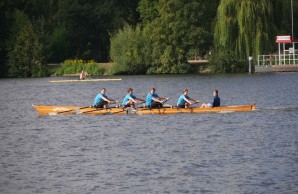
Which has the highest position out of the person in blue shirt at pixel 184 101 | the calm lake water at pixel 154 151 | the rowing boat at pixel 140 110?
the person in blue shirt at pixel 184 101

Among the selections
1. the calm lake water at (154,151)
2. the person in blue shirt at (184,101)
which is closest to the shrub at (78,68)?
the calm lake water at (154,151)

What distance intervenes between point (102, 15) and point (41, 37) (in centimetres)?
1084

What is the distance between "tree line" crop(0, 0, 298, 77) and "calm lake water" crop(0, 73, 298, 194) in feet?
82.2

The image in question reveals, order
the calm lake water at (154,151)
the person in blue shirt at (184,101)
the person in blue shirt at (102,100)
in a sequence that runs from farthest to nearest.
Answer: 1. the person in blue shirt at (102,100)
2. the person in blue shirt at (184,101)
3. the calm lake water at (154,151)

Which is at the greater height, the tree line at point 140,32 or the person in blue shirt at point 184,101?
the tree line at point 140,32

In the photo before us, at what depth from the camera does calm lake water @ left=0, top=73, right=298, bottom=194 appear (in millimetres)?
27406

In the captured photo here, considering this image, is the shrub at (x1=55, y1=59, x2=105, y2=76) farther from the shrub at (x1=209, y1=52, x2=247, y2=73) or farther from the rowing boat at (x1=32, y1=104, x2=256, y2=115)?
the rowing boat at (x1=32, y1=104, x2=256, y2=115)

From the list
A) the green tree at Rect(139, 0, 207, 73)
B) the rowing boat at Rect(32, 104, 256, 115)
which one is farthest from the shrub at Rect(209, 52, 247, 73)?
the rowing boat at Rect(32, 104, 256, 115)

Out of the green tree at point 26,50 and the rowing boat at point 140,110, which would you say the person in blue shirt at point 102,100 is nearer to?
the rowing boat at point 140,110

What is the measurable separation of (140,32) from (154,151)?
6058 centimetres

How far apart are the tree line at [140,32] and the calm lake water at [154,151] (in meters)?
25.1

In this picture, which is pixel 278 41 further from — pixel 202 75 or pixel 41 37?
Answer: pixel 41 37

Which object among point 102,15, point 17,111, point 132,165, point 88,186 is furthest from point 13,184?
point 102,15

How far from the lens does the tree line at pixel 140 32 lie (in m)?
82.1
